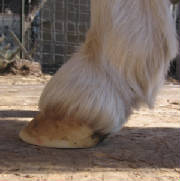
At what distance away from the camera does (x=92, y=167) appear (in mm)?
896

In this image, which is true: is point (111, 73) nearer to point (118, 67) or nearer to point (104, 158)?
point (118, 67)

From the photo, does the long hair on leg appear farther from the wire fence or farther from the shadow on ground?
the wire fence

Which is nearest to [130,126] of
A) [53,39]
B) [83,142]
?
[83,142]

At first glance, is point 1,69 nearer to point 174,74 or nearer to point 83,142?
point 174,74

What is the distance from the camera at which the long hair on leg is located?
930mm

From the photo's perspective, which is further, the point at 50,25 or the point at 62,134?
the point at 50,25

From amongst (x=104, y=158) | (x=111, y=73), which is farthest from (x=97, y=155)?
(x=111, y=73)

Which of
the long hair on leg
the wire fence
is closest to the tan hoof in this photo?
the long hair on leg

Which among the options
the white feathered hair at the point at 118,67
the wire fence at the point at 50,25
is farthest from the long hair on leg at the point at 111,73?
the wire fence at the point at 50,25

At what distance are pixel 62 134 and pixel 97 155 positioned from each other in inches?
4.4

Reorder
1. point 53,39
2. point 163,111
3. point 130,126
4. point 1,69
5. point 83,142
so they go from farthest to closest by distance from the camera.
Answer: point 53,39
point 1,69
point 163,111
point 130,126
point 83,142

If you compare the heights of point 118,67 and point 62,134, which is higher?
point 118,67

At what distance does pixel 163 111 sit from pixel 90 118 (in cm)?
100

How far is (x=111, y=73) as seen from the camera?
0.95 meters
